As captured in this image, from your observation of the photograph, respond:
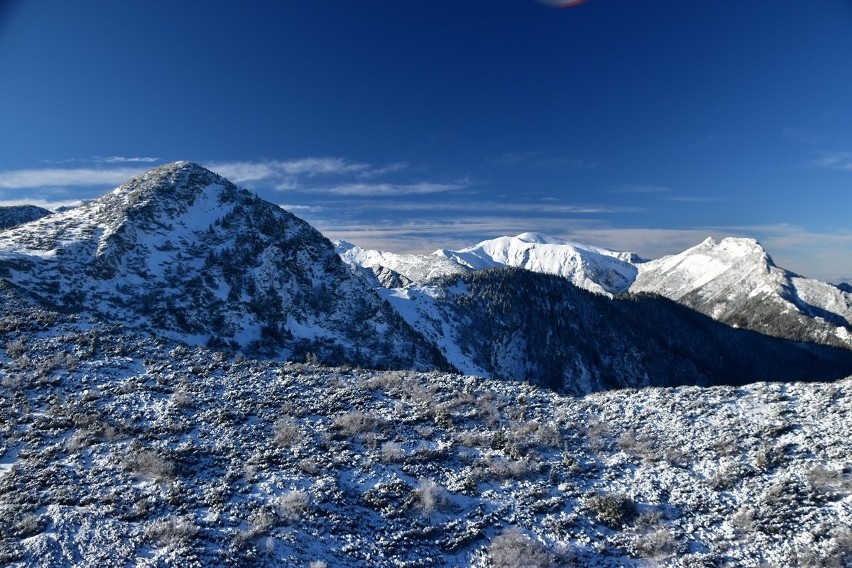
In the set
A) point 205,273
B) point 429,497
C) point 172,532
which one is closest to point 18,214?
point 205,273

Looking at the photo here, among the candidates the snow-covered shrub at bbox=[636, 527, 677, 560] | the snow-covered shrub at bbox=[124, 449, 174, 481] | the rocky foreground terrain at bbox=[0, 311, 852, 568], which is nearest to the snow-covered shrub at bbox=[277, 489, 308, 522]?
the rocky foreground terrain at bbox=[0, 311, 852, 568]

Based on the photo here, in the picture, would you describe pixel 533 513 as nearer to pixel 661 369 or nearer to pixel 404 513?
pixel 404 513

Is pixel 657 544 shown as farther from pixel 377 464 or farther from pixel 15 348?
pixel 15 348

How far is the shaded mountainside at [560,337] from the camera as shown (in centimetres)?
10506

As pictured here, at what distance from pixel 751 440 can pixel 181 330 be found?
4507cm

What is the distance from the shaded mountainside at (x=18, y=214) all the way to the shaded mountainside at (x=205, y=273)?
48.3 m

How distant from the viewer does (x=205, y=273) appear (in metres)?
51.6

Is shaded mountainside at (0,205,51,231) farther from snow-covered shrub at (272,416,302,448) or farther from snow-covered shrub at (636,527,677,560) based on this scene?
snow-covered shrub at (636,527,677,560)

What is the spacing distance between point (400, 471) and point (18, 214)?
382 ft

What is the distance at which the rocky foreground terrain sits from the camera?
13.0m

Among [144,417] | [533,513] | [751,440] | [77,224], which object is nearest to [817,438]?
[751,440]

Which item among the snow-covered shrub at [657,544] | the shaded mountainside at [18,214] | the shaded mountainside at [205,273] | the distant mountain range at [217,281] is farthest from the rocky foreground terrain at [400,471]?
the shaded mountainside at [18,214]

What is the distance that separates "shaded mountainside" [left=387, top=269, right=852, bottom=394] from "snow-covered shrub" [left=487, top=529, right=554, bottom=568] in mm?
70024

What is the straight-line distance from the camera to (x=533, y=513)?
49.0ft
